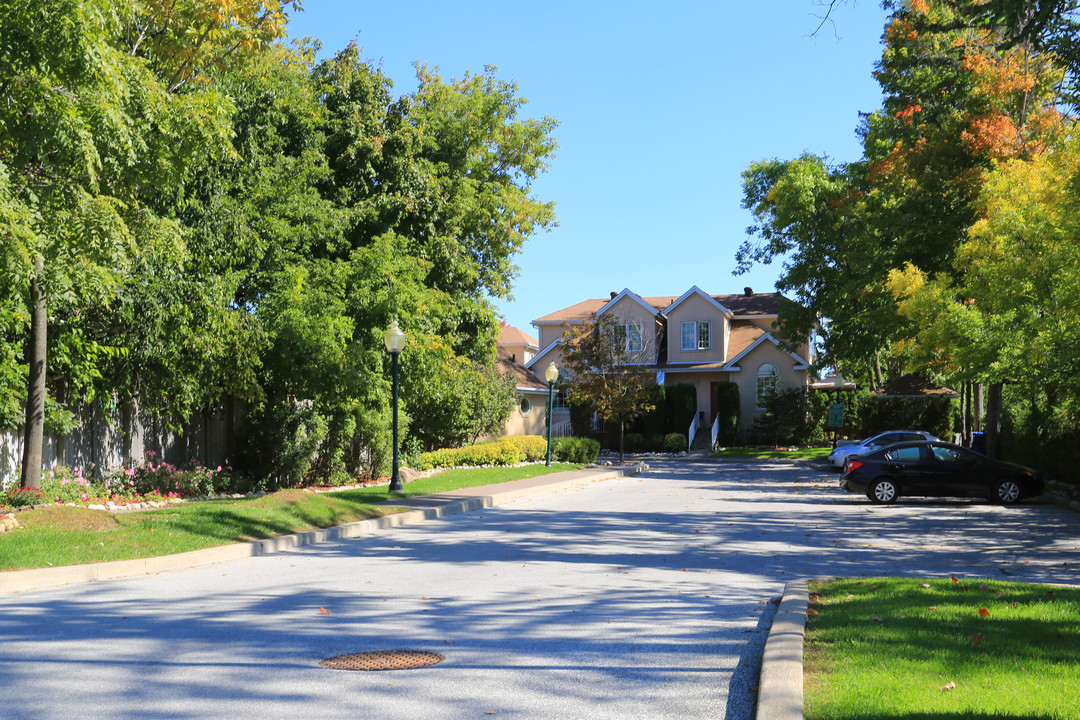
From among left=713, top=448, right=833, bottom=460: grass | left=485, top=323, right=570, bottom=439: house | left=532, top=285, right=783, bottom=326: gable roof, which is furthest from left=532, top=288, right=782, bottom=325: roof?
left=713, top=448, right=833, bottom=460: grass

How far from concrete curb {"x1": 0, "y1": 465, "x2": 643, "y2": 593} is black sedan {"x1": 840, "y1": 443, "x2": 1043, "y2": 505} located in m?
8.72

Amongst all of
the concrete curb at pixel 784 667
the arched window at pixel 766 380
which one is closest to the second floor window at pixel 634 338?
the arched window at pixel 766 380

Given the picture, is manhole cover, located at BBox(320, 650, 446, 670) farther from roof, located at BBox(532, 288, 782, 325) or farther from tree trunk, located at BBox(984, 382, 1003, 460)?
roof, located at BBox(532, 288, 782, 325)

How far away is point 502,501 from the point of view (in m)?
22.1

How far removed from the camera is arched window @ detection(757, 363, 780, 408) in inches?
1897

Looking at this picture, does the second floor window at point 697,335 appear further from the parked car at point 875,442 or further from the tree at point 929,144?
the parked car at point 875,442

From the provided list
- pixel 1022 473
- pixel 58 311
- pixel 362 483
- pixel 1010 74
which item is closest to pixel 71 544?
Result: pixel 58 311

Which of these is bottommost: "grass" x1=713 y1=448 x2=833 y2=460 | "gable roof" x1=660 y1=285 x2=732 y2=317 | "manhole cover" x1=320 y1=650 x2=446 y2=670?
"grass" x1=713 y1=448 x2=833 y2=460

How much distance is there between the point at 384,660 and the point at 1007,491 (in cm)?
1861

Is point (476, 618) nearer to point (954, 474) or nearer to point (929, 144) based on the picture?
point (954, 474)

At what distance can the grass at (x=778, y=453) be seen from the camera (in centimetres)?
A: 4125

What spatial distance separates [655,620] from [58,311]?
13.8 m

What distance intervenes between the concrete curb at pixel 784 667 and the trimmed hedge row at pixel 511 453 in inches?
922

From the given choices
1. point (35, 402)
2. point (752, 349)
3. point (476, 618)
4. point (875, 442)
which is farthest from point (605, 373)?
point (476, 618)
